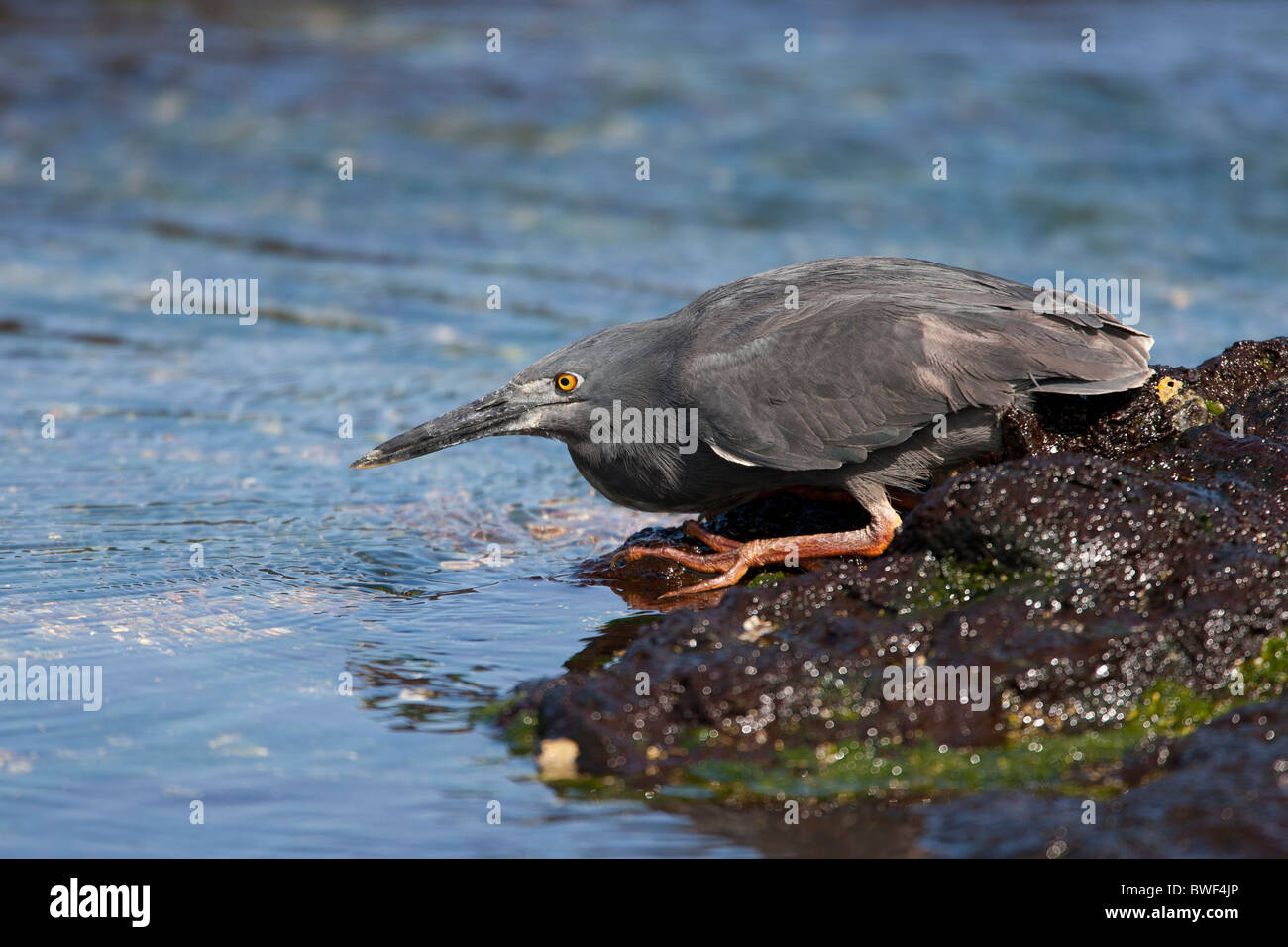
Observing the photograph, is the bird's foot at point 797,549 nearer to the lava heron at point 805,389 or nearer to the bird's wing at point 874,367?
the lava heron at point 805,389

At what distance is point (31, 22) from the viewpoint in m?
16.3

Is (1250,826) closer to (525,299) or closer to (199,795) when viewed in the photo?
(199,795)

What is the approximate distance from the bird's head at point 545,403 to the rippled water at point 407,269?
58 centimetres

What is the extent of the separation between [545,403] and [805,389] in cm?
105

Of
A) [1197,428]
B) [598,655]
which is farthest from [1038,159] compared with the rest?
[598,655]

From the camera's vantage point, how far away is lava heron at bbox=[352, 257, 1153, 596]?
4730mm

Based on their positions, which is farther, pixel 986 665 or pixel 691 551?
pixel 691 551

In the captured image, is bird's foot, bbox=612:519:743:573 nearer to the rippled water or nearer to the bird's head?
the rippled water

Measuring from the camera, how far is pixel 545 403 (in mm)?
5207

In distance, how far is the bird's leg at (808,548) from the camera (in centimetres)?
485

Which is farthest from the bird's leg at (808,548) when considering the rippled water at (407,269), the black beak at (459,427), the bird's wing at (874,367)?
the black beak at (459,427)

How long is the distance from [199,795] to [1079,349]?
323cm

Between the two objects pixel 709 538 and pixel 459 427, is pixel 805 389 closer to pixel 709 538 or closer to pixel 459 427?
pixel 709 538

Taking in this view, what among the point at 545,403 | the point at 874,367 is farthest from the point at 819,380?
the point at 545,403
